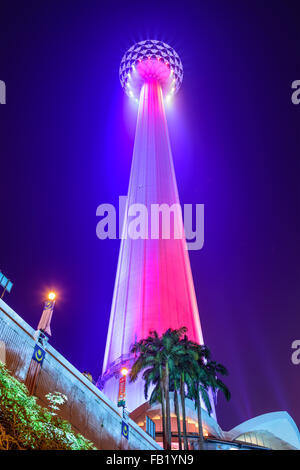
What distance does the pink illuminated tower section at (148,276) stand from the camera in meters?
63.8

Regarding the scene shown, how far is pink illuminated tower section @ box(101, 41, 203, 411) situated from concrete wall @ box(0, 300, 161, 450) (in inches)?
1223

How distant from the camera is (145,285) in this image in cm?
7050

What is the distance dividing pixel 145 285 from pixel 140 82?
74.5 metres

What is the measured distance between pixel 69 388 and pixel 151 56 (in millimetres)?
113165

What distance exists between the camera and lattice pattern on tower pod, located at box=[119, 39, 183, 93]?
118 metres

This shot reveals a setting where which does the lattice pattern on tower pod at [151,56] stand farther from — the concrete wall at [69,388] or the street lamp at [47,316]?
the concrete wall at [69,388]

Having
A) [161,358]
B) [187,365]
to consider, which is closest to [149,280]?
[187,365]

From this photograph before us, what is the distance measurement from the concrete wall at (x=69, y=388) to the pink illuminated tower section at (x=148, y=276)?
31063 mm

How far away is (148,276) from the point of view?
234 ft

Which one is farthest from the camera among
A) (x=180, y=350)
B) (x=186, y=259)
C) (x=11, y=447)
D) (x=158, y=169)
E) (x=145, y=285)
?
(x=158, y=169)

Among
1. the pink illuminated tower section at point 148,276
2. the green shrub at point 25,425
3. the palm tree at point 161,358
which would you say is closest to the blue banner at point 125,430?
the palm tree at point 161,358
